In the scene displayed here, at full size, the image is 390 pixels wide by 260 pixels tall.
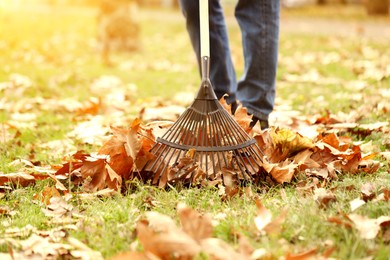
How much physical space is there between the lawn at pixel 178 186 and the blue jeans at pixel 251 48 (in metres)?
0.19

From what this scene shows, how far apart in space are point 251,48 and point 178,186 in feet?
3.42

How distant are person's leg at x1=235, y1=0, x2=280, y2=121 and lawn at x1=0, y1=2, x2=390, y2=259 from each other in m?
0.15

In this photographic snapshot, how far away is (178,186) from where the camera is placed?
2.29m

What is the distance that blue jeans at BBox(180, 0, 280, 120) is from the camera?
2.95 metres

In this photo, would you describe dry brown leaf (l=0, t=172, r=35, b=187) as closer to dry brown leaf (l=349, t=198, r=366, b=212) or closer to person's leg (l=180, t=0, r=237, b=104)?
person's leg (l=180, t=0, r=237, b=104)

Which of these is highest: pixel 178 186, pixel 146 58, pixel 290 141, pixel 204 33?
pixel 204 33

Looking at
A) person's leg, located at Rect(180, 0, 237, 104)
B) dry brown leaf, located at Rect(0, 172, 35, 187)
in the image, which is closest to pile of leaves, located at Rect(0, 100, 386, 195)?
dry brown leaf, located at Rect(0, 172, 35, 187)

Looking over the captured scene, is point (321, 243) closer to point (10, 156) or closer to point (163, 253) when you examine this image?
point (163, 253)

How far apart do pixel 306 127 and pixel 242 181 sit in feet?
2.68

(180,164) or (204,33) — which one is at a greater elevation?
(204,33)

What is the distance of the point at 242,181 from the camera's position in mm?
2355

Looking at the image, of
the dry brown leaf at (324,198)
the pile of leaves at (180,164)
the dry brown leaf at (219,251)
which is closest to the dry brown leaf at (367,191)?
the dry brown leaf at (324,198)

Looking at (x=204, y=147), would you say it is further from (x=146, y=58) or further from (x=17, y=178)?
(x=146, y=58)

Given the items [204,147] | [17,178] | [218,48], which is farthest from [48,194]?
[218,48]
